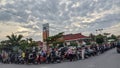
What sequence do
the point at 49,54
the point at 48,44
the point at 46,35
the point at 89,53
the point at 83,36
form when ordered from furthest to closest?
the point at 83,36
the point at 46,35
the point at 48,44
the point at 89,53
the point at 49,54

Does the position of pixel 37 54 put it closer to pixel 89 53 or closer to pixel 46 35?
pixel 89 53

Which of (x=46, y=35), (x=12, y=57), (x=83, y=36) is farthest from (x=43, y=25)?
(x=83, y=36)

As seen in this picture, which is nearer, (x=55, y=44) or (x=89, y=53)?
(x=89, y=53)

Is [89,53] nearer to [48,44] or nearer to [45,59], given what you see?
[45,59]

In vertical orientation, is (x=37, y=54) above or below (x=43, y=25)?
below

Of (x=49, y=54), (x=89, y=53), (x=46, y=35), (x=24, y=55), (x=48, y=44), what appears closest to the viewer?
(x=49, y=54)

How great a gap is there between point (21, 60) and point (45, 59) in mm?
4109

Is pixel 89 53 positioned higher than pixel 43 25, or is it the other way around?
pixel 43 25

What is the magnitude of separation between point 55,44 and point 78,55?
19.3 meters

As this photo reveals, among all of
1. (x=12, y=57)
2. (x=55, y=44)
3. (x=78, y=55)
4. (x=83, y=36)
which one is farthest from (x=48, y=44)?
(x=83, y=36)

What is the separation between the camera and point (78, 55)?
3341 cm

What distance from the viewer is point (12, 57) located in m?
37.1

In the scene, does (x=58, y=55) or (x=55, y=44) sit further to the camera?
(x=55, y=44)

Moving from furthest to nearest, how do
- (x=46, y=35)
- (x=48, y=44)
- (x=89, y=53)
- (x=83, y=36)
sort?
(x=83, y=36) < (x=46, y=35) < (x=48, y=44) < (x=89, y=53)
